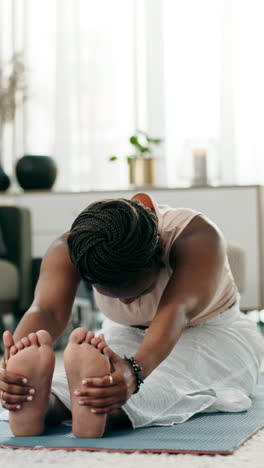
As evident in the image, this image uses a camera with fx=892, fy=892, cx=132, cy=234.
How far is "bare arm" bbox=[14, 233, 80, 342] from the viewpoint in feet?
6.57

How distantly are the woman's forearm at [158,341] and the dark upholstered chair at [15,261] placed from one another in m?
1.87

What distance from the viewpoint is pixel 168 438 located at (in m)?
1.79

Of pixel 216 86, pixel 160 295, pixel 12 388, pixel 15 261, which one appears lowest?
pixel 15 261

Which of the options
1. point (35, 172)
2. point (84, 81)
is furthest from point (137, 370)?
point (84, 81)

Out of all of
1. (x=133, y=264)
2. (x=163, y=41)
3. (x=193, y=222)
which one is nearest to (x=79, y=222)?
(x=133, y=264)

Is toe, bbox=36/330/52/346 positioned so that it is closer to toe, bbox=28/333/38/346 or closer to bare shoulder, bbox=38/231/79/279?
toe, bbox=28/333/38/346

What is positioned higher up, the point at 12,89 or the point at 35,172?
the point at 12,89

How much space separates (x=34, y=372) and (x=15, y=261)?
207 centimetres

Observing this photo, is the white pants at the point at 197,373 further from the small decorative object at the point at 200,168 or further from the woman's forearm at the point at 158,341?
the small decorative object at the point at 200,168

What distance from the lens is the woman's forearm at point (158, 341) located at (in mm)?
1771

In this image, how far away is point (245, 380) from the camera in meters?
2.22

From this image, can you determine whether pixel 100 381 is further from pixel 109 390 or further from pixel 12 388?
pixel 12 388

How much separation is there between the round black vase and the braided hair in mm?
2911

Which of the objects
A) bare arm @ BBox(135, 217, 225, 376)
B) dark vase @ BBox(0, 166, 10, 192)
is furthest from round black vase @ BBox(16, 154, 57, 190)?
bare arm @ BBox(135, 217, 225, 376)
